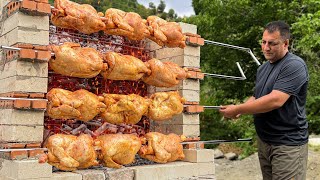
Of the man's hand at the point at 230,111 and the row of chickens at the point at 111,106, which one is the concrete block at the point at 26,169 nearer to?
the row of chickens at the point at 111,106

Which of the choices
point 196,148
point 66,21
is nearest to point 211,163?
point 196,148

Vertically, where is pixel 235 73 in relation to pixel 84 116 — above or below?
above

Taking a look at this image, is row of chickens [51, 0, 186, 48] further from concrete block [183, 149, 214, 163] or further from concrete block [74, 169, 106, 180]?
concrete block [74, 169, 106, 180]

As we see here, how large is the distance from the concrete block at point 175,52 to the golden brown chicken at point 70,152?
1641 mm

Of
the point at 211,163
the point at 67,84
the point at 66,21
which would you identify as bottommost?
the point at 211,163

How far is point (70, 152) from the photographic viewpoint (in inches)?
133

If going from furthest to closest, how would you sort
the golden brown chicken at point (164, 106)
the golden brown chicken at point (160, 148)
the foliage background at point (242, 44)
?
the foliage background at point (242, 44), the golden brown chicken at point (164, 106), the golden brown chicken at point (160, 148)

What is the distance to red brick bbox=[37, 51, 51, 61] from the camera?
3344mm

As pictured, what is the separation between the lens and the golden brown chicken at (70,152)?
3.33 m

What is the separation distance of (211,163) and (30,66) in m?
2.28

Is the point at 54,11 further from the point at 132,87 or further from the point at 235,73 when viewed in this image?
the point at 235,73

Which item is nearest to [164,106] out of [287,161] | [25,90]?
[287,161]

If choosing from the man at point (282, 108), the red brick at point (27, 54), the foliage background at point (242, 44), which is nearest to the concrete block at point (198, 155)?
the man at point (282, 108)

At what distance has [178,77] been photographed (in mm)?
4305
